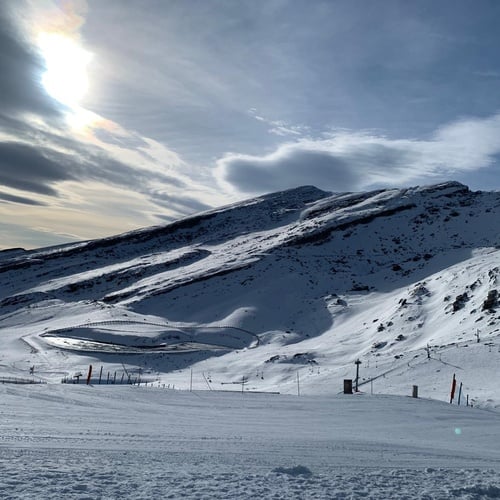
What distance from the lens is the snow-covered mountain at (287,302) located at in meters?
31.0

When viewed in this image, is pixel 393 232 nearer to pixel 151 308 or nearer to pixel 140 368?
pixel 151 308

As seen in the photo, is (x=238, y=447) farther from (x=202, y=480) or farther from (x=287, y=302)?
(x=287, y=302)

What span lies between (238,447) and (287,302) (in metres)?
47.6

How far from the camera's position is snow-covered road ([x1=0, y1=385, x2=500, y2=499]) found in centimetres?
591

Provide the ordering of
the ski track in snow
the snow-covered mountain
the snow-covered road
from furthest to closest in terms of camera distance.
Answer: the snow-covered mountain < the snow-covered road < the ski track in snow

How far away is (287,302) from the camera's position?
5588 centimetres

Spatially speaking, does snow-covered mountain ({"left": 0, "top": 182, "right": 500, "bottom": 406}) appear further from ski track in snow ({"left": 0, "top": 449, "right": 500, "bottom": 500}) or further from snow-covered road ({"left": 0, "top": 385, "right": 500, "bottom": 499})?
ski track in snow ({"left": 0, "top": 449, "right": 500, "bottom": 500})

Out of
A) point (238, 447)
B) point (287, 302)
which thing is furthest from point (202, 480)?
point (287, 302)

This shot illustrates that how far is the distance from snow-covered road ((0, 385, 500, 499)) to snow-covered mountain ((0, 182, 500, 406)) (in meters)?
9.30

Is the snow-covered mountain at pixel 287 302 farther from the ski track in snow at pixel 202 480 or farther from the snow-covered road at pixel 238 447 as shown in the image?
the ski track in snow at pixel 202 480

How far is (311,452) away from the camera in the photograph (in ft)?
27.6

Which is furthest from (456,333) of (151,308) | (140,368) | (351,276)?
(151,308)

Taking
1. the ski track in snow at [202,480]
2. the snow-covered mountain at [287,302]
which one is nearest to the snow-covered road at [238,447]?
the ski track in snow at [202,480]

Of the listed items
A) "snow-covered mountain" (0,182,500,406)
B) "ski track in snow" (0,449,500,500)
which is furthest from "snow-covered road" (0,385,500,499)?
"snow-covered mountain" (0,182,500,406)
